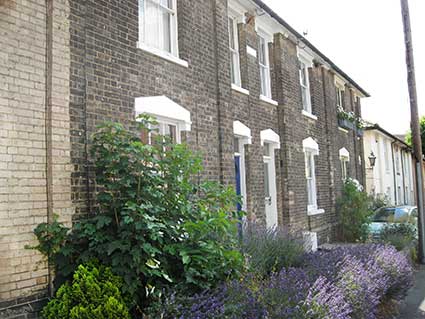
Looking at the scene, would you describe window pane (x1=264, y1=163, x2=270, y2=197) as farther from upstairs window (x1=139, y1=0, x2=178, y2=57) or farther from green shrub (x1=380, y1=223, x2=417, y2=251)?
upstairs window (x1=139, y1=0, x2=178, y2=57)

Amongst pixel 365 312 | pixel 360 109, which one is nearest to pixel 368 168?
pixel 360 109

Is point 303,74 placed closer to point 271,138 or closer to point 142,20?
point 271,138

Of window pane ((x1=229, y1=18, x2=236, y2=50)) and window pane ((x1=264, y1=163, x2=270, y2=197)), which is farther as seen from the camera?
window pane ((x1=264, y1=163, x2=270, y2=197))

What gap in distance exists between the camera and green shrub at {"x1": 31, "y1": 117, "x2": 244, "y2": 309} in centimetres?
546

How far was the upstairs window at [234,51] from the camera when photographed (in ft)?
37.7

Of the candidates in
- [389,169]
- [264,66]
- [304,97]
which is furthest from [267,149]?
[389,169]

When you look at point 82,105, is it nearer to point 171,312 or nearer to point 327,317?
point 171,312

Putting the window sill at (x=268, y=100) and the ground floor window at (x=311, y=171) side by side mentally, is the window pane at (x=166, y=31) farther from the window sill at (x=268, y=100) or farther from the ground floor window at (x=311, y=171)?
the ground floor window at (x=311, y=171)

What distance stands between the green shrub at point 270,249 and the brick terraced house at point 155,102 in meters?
1.82

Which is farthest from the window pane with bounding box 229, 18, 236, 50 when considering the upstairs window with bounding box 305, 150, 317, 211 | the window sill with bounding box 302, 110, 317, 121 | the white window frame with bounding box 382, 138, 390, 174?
the white window frame with bounding box 382, 138, 390, 174

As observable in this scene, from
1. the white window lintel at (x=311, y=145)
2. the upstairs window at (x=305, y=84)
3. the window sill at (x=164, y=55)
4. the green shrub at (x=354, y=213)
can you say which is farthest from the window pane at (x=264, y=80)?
the green shrub at (x=354, y=213)

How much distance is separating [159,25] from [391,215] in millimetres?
12010

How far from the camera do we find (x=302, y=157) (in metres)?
14.3

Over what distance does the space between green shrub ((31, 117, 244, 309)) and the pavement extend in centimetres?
409
